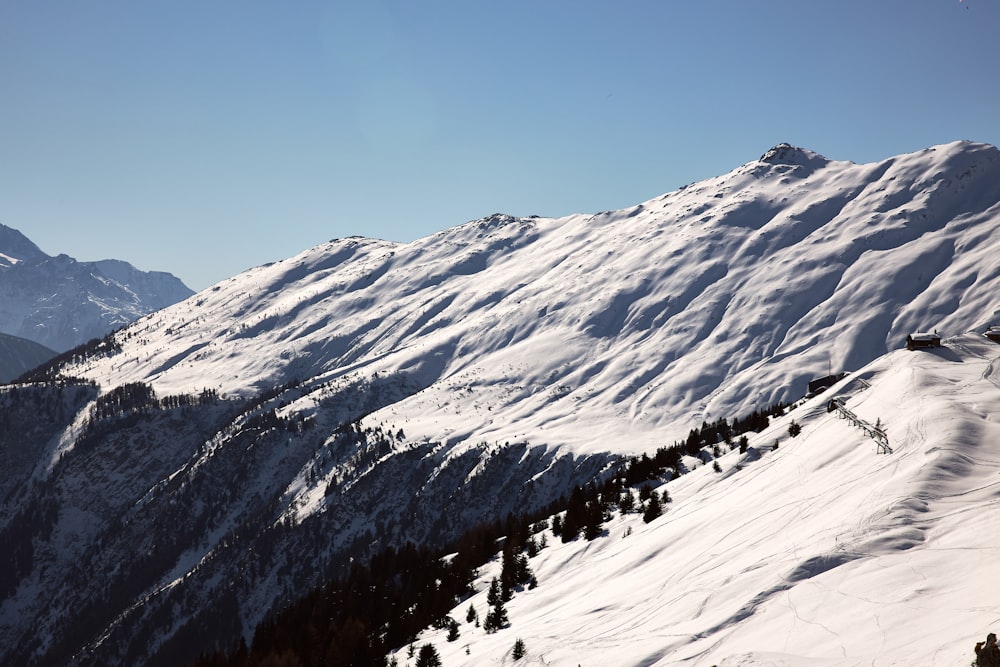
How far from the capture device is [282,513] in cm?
19875

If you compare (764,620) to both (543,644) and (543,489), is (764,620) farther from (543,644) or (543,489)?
(543,489)

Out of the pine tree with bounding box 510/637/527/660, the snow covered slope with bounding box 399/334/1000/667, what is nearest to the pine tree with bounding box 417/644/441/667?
the snow covered slope with bounding box 399/334/1000/667

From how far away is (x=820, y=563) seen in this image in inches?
1006

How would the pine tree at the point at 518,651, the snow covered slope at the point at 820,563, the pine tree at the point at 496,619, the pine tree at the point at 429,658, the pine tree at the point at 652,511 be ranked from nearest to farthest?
the snow covered slope at the point at 820,563, the pine tree at the point at 518,651, the pine tree at the point at 429,658, the pine tree at the point at 496,619, the pine tree at the point at 652,511

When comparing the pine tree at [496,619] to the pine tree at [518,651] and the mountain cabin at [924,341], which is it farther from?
the mountain cabin at [924,341]

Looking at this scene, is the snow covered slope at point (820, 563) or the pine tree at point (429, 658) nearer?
the snow covered slope at point (820, 563)

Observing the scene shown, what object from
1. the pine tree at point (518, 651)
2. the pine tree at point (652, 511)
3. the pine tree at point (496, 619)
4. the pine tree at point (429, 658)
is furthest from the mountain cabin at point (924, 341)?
the pine tree at point (429, 658)

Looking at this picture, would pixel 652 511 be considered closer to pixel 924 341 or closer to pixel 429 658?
pixel 429 658

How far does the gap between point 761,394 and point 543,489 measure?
73738 millimetres

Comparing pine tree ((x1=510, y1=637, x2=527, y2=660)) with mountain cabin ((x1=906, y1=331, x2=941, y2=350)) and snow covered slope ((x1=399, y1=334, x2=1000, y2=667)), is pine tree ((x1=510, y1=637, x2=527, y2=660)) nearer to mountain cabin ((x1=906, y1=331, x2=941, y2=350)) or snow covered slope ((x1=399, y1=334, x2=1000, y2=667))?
snow covered slope ((x1=399, y1=334, x2=1000, y2=667))

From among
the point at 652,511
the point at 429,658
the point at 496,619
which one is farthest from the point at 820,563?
the point at 652,511

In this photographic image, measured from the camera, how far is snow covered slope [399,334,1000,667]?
20906 mm

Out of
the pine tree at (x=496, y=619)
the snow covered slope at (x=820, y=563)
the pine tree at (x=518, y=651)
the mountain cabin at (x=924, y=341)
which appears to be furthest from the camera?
the mountain cabin at (x=924, y=341)

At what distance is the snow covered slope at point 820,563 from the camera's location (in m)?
20.9
